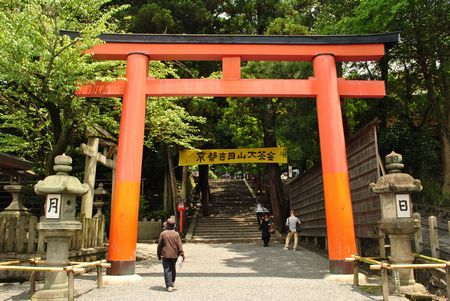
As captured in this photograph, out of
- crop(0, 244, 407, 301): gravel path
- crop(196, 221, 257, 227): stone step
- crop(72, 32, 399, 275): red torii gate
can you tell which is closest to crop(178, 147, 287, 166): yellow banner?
crop(196, 221, 257, 227): stone step

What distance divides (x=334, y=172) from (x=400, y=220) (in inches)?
85.1

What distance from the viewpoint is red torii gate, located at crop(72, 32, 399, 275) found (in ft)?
28.3

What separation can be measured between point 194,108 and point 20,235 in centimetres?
1059

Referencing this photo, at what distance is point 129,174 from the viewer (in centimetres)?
877

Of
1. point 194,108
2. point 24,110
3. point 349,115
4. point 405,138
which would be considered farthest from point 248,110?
point 24,110

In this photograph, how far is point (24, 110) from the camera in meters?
11.0

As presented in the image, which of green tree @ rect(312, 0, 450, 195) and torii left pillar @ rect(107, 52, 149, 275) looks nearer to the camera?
torii left pillar @ rect(107, 52, 149, 275)

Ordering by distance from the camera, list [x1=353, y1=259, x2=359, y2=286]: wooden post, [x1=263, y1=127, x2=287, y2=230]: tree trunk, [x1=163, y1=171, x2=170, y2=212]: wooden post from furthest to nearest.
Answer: [x1=163, y1=171, x2=170, y2=212]: wooden post
[x1=263, y1=127, x2=287, y2=230]: tree trunk
[x1=353, y1=259, x2=359, y2=286]: wooden post

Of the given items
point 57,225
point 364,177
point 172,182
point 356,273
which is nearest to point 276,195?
point 172,182

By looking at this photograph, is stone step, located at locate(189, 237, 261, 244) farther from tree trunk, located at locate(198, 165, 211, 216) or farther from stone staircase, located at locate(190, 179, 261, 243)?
tree trunk, located at locate(198, 165, 211, 216)

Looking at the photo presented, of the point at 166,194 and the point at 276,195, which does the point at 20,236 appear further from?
the point at 276,195

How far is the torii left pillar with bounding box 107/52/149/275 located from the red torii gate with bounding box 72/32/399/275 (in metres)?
0.02

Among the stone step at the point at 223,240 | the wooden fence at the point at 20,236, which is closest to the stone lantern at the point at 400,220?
the wooden fence at the point at 20,236

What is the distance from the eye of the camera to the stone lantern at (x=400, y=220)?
701 cm
